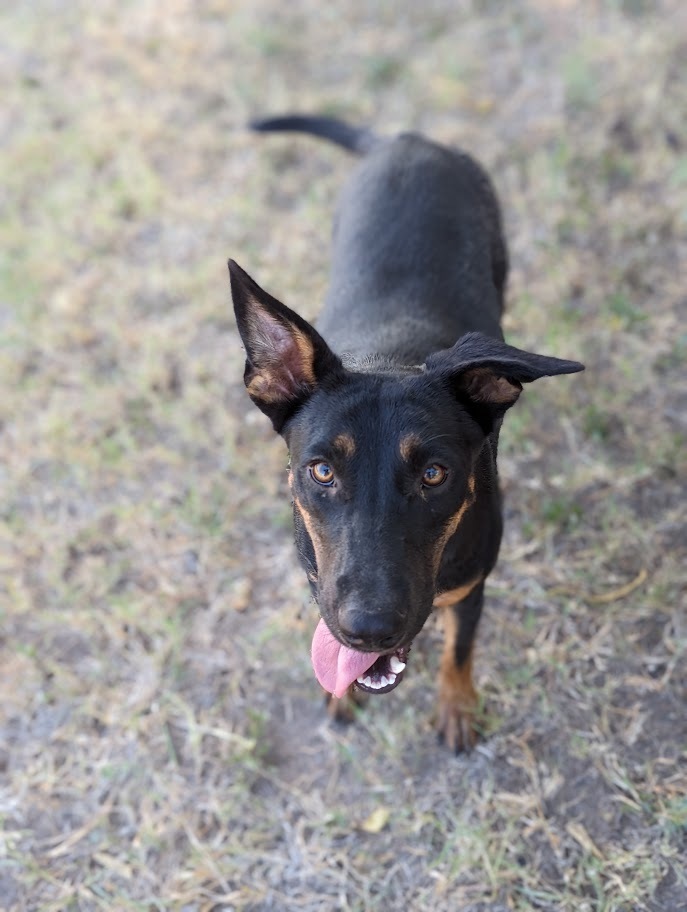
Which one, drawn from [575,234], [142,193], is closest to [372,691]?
[575,234]

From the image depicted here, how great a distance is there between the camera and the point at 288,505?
4.54m

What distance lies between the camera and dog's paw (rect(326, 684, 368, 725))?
376 centimetres

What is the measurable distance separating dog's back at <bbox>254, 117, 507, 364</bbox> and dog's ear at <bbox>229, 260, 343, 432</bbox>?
1.61ft

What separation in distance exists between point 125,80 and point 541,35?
3.50 metres

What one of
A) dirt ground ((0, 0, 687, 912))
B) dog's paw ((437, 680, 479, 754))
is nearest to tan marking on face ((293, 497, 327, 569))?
dog's paw ((437, 680, 479, 754))

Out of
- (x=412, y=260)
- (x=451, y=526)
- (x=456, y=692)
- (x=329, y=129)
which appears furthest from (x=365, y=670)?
(x=329, y=129)

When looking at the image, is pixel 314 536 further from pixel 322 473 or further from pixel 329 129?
pixel 329 129

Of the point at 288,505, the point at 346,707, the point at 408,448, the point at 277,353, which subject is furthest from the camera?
the point at 288,505

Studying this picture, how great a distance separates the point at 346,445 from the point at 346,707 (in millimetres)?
1647

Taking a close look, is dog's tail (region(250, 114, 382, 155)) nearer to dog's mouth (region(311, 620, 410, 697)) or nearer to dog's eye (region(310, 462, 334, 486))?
dog's eye (region(310, 462, 334, 486))

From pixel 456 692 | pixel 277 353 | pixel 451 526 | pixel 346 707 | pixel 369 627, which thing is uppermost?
pixel 277 353

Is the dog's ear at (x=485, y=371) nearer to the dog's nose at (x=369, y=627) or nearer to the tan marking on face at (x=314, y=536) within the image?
the tan marking on face at (x=314, y=536)

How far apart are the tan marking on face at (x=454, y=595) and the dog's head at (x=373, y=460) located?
39 cm

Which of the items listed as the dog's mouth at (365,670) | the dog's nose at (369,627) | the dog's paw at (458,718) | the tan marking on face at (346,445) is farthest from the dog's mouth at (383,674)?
the dog's paw at (458,718)
